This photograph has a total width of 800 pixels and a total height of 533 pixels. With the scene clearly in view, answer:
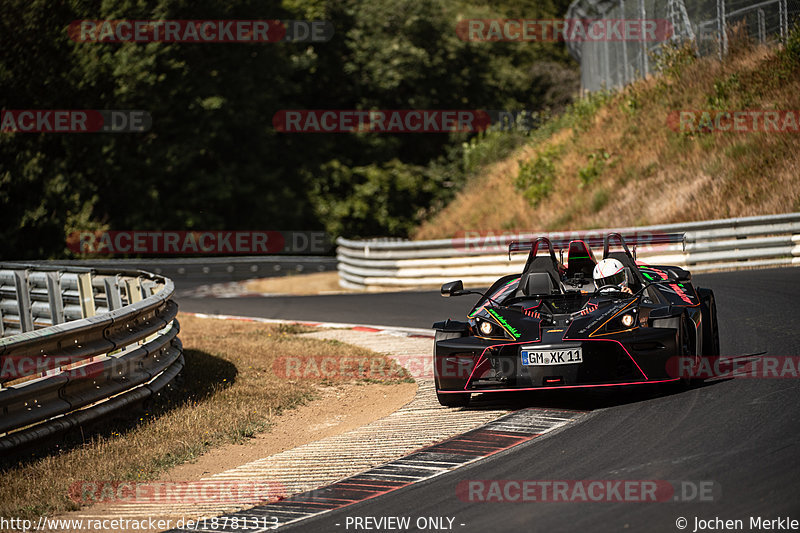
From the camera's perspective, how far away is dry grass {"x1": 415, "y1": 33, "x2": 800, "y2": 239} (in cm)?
1975

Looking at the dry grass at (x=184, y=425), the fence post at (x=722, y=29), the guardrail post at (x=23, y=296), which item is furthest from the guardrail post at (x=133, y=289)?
the fence post at (x=722, y=29)

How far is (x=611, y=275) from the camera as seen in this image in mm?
8711

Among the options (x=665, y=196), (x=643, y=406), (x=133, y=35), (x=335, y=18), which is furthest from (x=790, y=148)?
(x=335, y=18)

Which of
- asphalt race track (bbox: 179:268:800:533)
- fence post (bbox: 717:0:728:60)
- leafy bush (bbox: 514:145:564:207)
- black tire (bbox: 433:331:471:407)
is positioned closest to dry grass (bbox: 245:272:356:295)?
leafy bush (bbox: 514:145:564:207)

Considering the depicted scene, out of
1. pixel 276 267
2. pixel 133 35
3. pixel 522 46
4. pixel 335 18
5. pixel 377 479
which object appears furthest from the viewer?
pixel 522 46

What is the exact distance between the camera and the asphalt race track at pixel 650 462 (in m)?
4.93

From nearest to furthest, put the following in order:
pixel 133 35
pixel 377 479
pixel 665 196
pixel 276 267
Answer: pixel 377 479 → pixel 665 196 → pixel 276 267 → pixel 133 35

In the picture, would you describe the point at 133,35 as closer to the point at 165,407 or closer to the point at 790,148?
the point at 790,148

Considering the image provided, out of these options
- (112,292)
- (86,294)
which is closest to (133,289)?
(112,292)

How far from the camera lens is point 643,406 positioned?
24.2ft

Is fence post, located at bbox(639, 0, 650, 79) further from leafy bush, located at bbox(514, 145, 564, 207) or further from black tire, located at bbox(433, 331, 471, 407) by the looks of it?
black tire, located at bbox(433, 331, 471, 407)

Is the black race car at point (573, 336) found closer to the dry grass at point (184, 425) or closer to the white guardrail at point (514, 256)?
the dry grass at point (184, 425)

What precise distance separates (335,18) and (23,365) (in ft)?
128

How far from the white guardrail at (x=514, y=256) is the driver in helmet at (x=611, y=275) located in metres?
4.23
